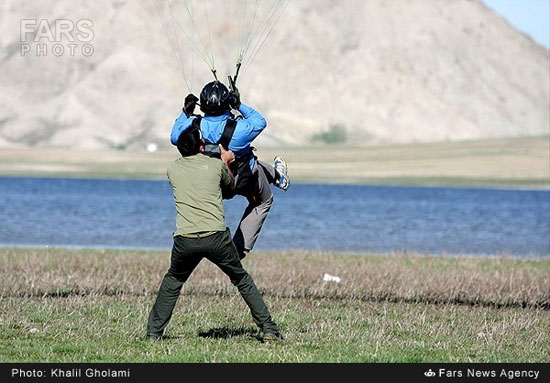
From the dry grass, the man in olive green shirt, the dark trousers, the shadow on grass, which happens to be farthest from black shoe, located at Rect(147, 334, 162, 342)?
the dry grass

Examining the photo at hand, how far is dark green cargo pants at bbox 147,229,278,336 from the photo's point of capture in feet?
35.9

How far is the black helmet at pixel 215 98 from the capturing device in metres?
11.4

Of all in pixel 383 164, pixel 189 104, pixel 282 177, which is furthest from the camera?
pixel 383 164

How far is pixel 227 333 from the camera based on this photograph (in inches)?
478

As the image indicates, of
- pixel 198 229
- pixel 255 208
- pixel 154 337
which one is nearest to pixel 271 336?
pixel 154 337

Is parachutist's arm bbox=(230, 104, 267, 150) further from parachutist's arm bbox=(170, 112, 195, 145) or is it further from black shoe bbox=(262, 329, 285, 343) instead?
black shoe bbox=(262, 329, 285, 343)

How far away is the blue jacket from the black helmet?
10cm

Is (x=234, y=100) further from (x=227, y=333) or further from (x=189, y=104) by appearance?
(x=227, y=333)

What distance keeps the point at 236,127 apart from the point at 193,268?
157cm
